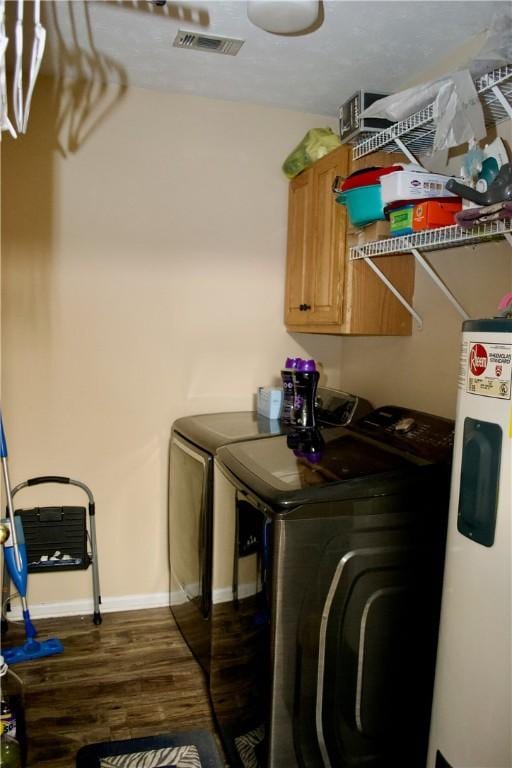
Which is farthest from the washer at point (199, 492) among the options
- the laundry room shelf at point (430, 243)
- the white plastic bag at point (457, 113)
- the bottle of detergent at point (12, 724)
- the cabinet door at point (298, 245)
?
the white plastic bag at point (457, 113)

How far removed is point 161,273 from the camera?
9.71 ft

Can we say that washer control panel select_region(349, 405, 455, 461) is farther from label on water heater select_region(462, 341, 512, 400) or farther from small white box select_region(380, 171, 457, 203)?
small white box select_region(380, 171, 457, 203)

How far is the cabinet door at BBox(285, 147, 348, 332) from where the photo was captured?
2.57 m

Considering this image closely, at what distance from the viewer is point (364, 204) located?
2240mm

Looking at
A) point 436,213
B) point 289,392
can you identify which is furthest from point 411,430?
point 436,213

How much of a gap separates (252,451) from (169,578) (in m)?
1.31

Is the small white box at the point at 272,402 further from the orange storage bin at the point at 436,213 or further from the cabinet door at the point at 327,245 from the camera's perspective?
Result: the orange storage bin at the point at 436,213

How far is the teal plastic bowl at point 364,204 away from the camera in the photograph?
7.17 ft

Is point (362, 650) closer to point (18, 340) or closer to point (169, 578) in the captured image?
point (169, 578)

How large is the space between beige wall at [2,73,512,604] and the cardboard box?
1.54 ft

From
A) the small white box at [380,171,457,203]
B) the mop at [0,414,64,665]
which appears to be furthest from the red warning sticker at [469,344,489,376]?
the mop at [0,414,64,665]

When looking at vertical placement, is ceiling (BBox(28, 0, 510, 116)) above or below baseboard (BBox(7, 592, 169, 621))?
above

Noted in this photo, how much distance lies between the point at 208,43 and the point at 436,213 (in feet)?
3.77

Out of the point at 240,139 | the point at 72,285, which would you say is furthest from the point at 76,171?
the point at 240,139
